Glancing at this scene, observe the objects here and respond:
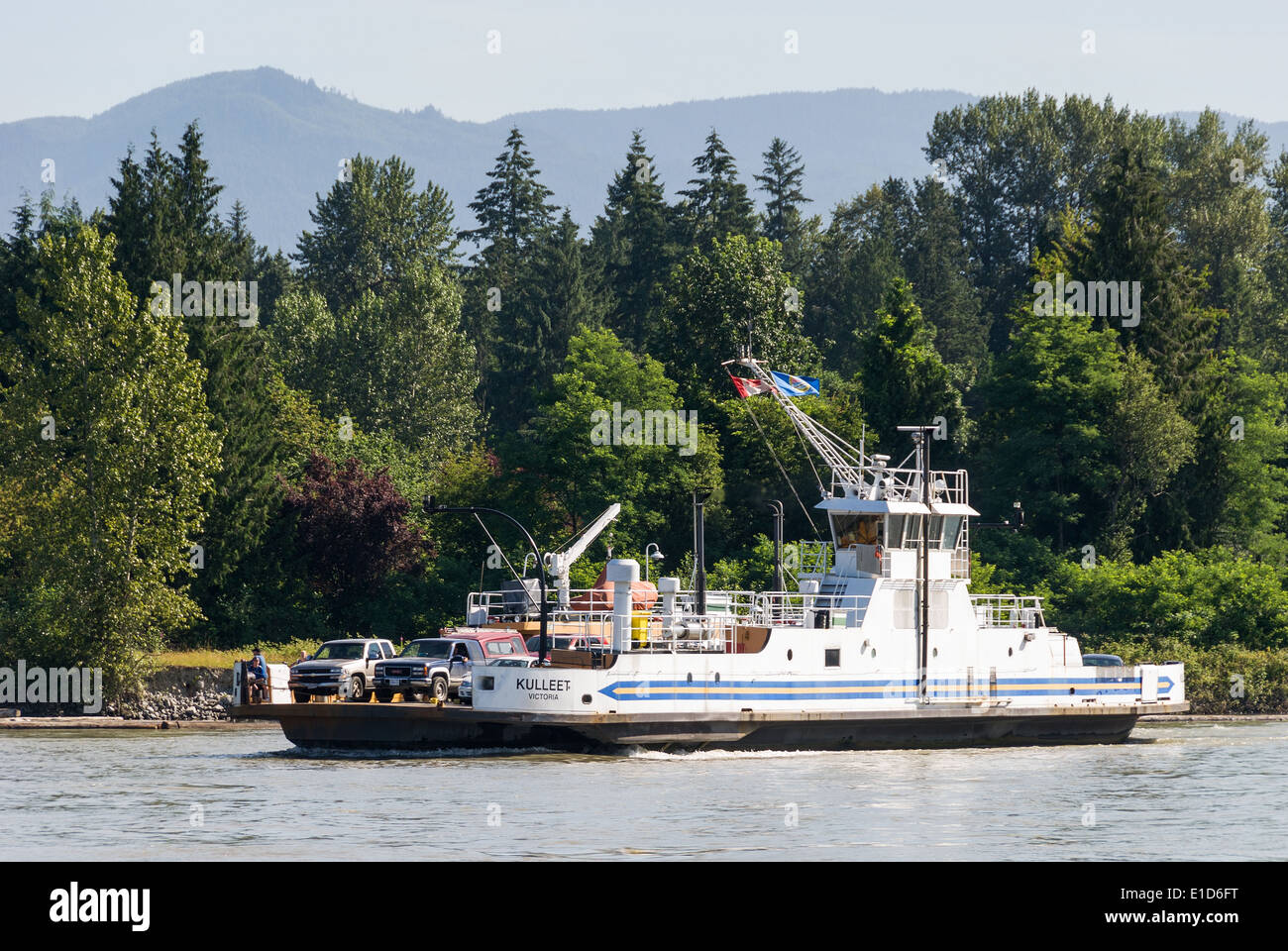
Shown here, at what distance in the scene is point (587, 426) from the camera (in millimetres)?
73062

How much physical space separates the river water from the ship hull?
474mm

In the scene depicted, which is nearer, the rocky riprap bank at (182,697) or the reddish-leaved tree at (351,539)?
the rocky riprap bank at (182,697)

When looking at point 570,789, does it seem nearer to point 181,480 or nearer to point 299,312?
point 181,480

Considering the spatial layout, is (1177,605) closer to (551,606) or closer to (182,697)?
(551,606)

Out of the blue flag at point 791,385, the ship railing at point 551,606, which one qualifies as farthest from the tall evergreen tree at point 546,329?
the blue flag at point 791,385

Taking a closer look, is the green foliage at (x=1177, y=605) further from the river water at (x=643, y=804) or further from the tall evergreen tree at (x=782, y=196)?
the tall evergreen tree at (x=782, y=196)

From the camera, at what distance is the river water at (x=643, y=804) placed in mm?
29906

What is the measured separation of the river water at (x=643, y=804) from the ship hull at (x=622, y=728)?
47 cm

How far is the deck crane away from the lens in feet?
210

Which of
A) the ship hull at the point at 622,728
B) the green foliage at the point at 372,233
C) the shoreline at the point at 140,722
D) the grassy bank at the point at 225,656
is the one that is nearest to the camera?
the ship hull at the point at 622,728

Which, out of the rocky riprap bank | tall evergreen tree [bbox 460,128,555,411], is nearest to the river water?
the rocky riprap bank

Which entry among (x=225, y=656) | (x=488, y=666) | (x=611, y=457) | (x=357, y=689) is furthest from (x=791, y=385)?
(x=225, y=656)

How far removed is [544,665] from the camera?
43.9 meters

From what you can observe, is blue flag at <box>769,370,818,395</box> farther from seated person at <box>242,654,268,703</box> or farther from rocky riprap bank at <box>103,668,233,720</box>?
rocky riprap bank at <box>103,668,233,720</box>
